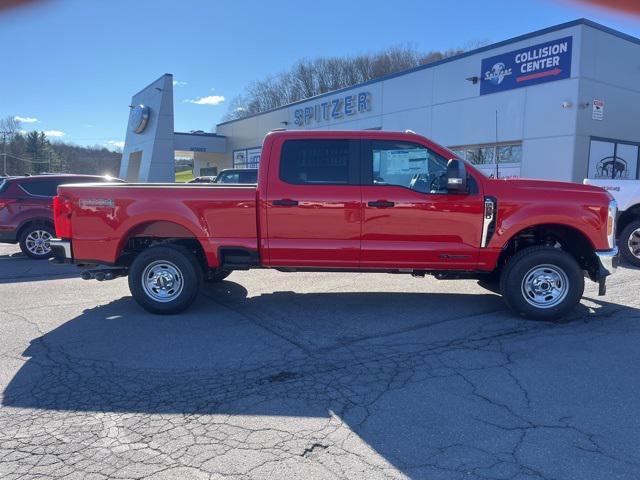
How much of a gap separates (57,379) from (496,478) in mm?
3350

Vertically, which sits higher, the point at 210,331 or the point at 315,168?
the point at 315,168

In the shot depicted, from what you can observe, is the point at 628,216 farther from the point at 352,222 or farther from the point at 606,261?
the point at 352,222

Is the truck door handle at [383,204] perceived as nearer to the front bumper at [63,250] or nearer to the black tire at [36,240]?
Answer: the front bumper at [63,250]

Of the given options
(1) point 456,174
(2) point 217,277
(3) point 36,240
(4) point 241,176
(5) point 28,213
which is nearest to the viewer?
(1) point 456,174

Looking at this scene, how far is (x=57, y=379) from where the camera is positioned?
394 centimetres

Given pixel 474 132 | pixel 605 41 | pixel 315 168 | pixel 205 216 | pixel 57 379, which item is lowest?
pixel 57 379

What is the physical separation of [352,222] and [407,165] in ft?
3.01

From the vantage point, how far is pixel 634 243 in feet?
30.1

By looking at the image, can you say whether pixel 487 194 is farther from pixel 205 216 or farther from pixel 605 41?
pixel 605 41

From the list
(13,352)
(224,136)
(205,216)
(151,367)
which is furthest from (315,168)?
(224,136)

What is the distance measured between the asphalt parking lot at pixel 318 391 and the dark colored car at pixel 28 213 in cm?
425

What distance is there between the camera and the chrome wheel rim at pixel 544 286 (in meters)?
5.50

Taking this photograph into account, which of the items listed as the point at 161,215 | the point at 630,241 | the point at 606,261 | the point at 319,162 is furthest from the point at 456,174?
the point at 630,241

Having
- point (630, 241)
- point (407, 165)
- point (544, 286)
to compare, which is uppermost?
point (407, 165)
